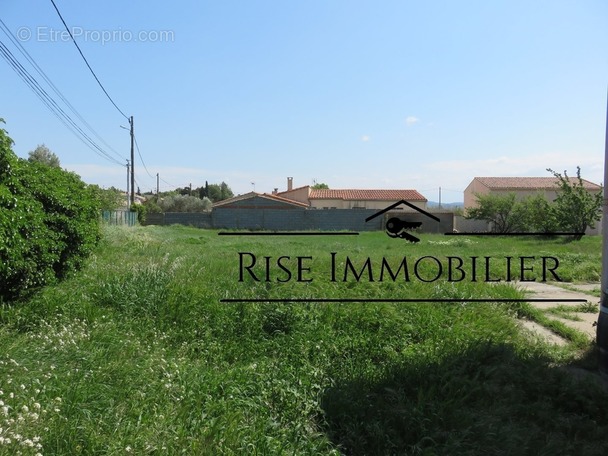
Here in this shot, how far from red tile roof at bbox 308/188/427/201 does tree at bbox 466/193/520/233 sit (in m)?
9.90

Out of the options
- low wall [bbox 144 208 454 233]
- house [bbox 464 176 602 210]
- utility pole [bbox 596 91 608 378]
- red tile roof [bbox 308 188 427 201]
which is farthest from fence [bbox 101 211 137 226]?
house [bbox 464 176 602 210]

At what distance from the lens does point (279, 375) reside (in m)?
3.98

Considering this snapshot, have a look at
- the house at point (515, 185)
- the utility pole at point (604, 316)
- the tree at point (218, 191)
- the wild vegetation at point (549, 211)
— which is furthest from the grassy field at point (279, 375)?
the tree at point (218, 191)

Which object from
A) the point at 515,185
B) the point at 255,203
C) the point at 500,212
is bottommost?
the point at 500,212

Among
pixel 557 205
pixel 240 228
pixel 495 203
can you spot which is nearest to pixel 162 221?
pixel 240 228

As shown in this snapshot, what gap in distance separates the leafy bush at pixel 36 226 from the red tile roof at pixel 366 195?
3494 cm

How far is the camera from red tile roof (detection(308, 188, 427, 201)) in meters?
41.3

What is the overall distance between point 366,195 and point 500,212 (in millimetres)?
14660

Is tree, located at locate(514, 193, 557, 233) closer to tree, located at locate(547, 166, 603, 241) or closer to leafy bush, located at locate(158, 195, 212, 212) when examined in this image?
tree, located at locate(547, 166, 603, 241)

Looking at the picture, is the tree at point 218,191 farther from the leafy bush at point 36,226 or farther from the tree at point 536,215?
the leafy bush at point 36,226

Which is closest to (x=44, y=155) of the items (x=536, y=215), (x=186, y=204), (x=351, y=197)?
(x=186, y=204)

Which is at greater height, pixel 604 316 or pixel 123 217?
pixel 123 217

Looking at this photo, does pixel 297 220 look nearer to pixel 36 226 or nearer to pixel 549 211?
pixel 549 211

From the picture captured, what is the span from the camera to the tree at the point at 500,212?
28.9 meters
